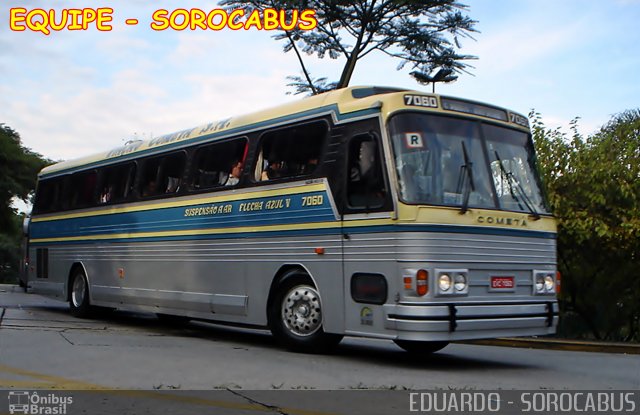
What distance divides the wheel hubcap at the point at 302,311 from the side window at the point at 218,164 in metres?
A: 2.13

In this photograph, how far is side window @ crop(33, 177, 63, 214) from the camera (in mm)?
18234

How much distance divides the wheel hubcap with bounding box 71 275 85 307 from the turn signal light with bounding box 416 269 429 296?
9.61 m

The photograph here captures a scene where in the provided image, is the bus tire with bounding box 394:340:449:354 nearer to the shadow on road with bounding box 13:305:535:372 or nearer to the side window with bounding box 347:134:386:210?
the shadow on road with bounding box 13:305:535:372

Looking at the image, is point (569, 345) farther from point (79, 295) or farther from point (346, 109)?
point (79, 295)

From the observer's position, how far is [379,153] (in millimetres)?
9680

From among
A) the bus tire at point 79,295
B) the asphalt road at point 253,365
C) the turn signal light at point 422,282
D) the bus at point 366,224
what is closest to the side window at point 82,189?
the bus tire at point 79,295

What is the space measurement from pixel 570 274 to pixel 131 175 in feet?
36.3

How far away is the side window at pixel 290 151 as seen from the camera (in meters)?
10.8

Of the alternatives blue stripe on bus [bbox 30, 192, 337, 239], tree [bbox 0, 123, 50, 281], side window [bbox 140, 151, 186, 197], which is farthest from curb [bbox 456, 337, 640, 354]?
tree [bbox 0, 123, 50, 281]

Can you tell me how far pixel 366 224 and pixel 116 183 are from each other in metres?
7.47

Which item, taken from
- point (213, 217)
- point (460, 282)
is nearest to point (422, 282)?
point (460, 282)

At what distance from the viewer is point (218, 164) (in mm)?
12711

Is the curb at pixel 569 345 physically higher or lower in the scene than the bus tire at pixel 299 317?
lower

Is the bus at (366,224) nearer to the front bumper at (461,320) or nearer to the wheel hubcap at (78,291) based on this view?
the front bumper at (461,320)
